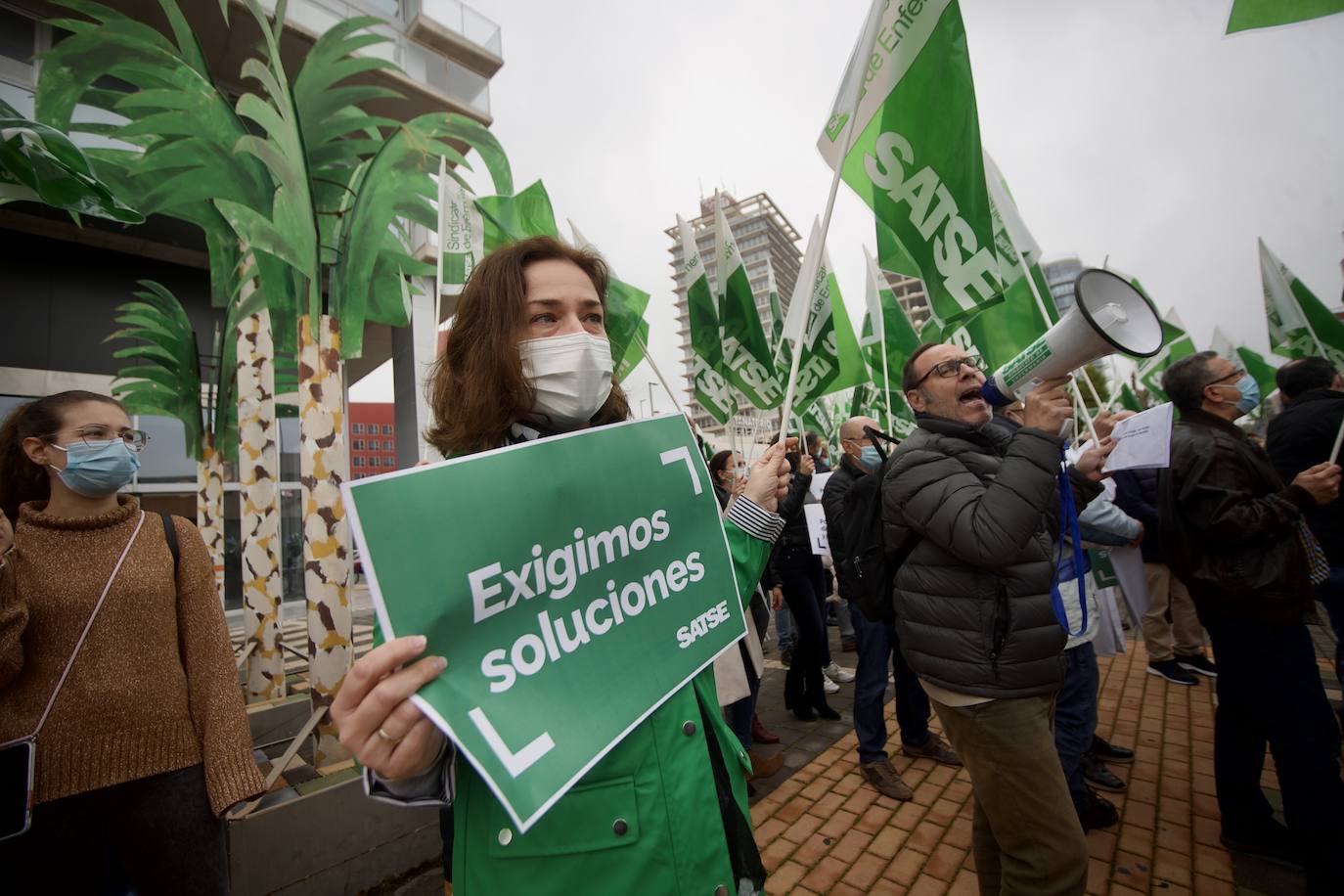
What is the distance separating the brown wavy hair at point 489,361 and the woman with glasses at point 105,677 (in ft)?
4.32

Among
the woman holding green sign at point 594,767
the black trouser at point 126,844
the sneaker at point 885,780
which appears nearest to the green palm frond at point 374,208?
the black trouser at point 126,844

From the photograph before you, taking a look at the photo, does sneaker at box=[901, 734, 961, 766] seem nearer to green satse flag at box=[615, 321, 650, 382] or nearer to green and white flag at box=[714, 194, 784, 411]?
green and white flag at box=[714, 194, 784, 411]

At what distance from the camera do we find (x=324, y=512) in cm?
406

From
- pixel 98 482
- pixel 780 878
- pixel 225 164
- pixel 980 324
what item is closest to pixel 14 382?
pixel 225 164

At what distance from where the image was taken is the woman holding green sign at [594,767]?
2.75 feet

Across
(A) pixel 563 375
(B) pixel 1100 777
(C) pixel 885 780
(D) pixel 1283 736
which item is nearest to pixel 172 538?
(A) pixel 563 375

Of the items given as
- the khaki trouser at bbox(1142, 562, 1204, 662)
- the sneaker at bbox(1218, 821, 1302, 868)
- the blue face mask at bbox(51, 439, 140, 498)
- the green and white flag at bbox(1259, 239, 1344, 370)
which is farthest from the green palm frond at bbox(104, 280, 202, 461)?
the green and white flag at bbox(1259, 239, 1344, 370)

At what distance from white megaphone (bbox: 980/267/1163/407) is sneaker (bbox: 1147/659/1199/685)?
476 cm

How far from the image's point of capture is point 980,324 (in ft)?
16.2

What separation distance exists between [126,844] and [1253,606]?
428cm

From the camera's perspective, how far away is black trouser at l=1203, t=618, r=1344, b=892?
2262mm

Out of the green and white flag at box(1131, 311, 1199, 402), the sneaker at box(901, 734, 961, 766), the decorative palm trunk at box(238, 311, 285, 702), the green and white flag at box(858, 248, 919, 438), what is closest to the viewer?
the sneaker at box(901, 734, 961, 766)

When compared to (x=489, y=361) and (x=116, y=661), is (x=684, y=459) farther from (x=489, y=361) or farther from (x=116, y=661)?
(x=116, y=661)

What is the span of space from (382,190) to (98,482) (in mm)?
A: 3149
